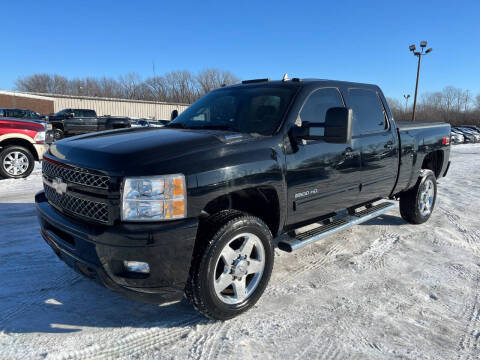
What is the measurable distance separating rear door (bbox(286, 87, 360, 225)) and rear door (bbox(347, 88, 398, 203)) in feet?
0.64

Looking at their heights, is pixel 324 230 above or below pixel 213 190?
below

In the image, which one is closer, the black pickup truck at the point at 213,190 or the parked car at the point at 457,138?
the black pickup truck at the point at 213,190

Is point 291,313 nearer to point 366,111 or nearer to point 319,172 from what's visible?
point 319,172

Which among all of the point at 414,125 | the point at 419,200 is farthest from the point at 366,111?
the point at 419,200

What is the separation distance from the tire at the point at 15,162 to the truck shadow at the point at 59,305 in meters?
4.89

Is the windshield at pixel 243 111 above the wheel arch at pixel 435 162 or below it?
above

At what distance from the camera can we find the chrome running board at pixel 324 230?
3.07 meters

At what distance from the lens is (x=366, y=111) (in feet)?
13.4

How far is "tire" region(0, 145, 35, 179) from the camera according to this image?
7.67 m

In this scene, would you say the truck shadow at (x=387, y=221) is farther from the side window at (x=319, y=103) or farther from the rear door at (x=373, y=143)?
the side window at (x=319, y=103)

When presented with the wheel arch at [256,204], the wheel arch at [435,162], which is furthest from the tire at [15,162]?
the wheel arch at [435,162]

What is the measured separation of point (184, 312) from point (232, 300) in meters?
0.44

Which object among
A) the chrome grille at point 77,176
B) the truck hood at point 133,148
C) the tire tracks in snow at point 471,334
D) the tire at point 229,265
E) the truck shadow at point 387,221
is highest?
the truck hood at point 133,148

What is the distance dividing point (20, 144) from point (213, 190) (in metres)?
7.35
